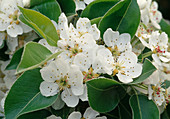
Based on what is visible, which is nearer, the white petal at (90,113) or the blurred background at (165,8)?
the white petal at (90,113)

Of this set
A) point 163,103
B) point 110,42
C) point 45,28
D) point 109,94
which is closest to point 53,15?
point 45,28

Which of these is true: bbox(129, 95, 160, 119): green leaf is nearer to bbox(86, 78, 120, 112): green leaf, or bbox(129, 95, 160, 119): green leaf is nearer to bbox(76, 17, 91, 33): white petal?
bbox(86, 78, 120, 112): green leaf

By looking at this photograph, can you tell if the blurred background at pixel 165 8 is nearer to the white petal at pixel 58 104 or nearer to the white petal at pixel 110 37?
the white petal at pixel 110 37

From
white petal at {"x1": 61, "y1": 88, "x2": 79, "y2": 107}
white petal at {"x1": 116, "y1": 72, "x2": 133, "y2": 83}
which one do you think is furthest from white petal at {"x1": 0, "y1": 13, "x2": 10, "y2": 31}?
white petal at {"x1": 116, "y1": 72, "x2": 133, "y2": 83}

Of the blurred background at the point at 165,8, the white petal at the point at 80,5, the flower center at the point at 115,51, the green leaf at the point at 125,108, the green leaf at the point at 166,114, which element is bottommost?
the blurred background at the point at 165,8

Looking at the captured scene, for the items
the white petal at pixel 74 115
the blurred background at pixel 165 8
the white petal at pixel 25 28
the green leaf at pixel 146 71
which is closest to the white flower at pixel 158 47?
the green leaf at pixel 146 71

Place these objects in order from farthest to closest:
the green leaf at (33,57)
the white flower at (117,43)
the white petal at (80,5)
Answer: the white petal at (80,5) < the white flower at (117,43) < the green leaf at (33,57)

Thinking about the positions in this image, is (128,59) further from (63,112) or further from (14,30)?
(14,30)
